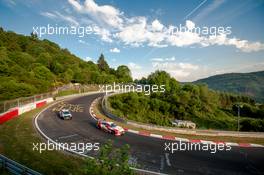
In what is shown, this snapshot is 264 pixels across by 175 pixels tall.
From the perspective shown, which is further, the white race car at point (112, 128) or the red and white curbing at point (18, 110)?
the red and white curbing at point (18, 110)

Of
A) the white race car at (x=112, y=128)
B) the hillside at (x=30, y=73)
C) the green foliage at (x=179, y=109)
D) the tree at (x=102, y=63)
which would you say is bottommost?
the green foliage at (x=179, y=109)

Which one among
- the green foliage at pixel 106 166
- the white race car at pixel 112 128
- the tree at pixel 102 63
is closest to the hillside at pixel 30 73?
the white race car at pixel 112 128

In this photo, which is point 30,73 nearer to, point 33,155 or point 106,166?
point 33,155

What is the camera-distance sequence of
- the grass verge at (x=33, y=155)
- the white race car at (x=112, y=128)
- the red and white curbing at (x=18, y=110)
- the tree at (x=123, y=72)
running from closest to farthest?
1. the grass verge at (x=33, y=155)
2. the white race car at (x=112, y=128)
3. the red and white curbing at (x=18, y=110)
4. the tree at (x=123, y=72)

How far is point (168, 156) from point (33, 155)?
9620 mm

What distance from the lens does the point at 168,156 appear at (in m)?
13.2

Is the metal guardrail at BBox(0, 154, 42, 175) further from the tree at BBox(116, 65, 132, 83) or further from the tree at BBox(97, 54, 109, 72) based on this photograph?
the tree at BBox(97, 54, 109, 72)

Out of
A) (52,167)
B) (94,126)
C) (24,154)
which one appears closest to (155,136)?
(94,126)

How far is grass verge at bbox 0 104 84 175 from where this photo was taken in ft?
36.0

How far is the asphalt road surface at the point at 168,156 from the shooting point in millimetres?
11406

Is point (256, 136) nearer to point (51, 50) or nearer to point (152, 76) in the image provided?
point (152, 76)

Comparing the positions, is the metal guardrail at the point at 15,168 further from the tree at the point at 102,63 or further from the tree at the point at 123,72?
the tree at the point at 102,63

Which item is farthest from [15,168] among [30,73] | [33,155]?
Answer: [30,73]

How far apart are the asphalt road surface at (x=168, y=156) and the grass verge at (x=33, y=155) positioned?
58.9 inches
